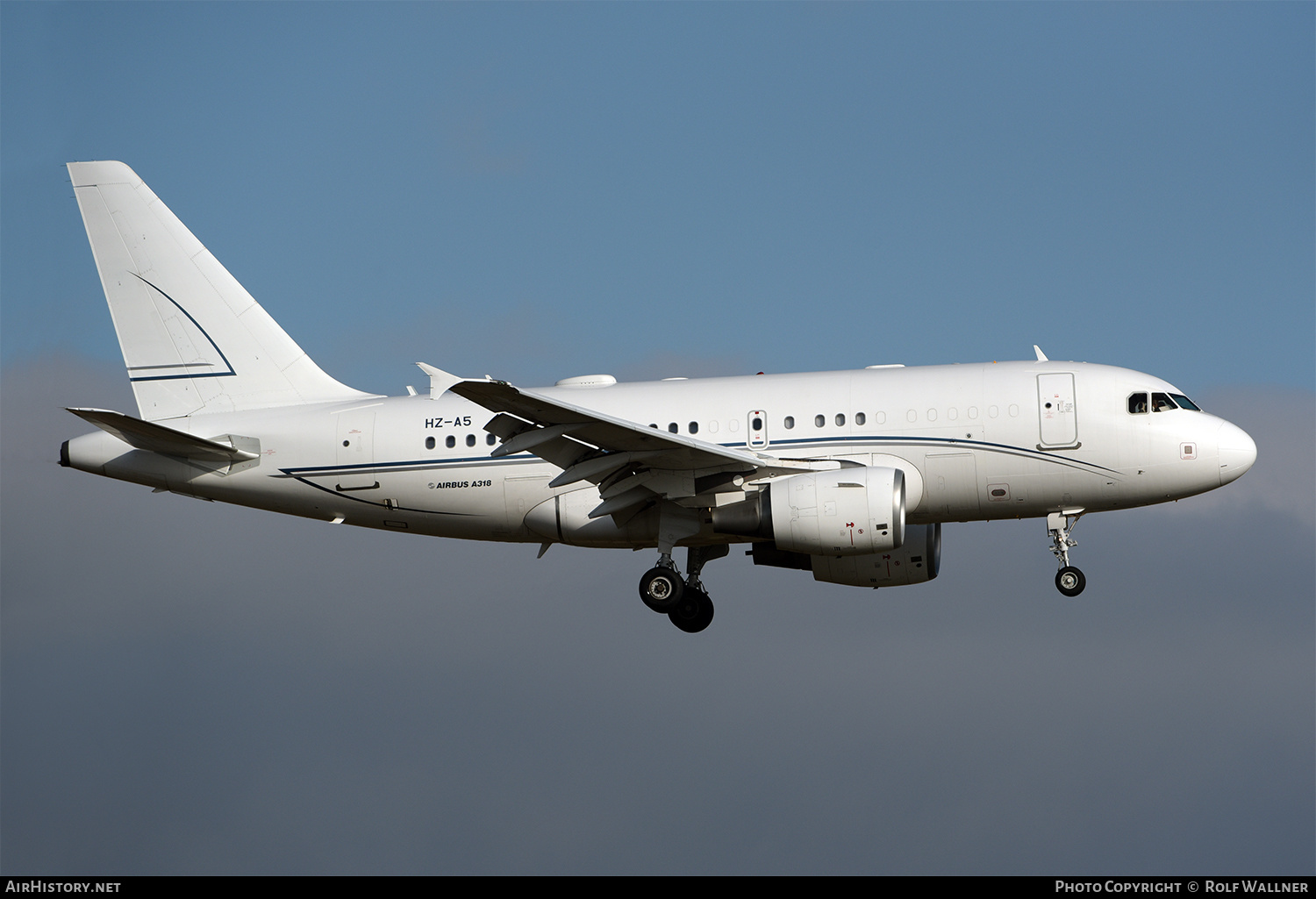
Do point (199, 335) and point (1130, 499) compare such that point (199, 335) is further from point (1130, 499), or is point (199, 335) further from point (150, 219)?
point (1130, 499)

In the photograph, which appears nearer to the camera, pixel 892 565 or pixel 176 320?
pixel 892 565

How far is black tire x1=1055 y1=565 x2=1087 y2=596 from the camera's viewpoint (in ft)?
90.9

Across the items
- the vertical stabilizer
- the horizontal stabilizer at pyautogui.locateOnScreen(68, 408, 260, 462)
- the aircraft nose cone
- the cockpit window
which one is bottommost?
the aircraft nose cone

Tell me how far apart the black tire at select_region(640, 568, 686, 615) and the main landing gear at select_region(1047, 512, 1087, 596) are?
25.8 ft

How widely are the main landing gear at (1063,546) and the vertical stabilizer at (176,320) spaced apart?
617 inches

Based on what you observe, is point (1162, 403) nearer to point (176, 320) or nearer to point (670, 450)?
point (670, 450)

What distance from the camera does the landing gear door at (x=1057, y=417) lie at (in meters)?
27.1

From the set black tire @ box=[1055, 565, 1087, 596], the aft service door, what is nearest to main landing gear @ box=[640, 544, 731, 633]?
the aft service door

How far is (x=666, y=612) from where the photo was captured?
96.0 feet

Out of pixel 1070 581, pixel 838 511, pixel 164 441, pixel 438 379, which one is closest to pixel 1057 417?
pixel 1070 581

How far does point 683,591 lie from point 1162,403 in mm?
10656

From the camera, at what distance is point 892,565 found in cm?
3073

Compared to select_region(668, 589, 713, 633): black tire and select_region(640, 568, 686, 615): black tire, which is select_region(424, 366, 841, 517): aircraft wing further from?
select_region(668, 589, 713, 633): black tire
